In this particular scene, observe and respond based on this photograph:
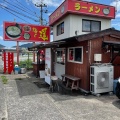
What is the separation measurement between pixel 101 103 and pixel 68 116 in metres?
1.88

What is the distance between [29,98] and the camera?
659 centimetres

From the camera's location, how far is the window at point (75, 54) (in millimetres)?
8164

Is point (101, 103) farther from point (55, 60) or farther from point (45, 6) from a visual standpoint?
point (45, 6)

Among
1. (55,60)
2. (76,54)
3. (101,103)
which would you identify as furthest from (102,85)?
(55,60)

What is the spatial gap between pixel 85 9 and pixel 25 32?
6.37 meters

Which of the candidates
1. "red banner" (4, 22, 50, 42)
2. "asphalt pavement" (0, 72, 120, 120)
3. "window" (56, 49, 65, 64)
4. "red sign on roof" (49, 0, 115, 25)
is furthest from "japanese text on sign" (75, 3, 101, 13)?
"asphalt pavement" (0, 72, 120, 120)

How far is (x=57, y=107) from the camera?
5.55 meters

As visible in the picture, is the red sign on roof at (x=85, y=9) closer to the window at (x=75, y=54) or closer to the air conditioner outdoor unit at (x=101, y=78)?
the window at (x=75, y=54)

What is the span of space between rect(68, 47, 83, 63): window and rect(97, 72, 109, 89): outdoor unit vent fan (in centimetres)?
141

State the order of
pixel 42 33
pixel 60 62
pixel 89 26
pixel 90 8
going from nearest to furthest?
pixel 60 62 → pixel 90 8 → pixel 89 26 → pixel 42 33

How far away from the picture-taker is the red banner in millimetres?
14450

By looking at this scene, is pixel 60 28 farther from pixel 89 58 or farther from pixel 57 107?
pixel 57 107

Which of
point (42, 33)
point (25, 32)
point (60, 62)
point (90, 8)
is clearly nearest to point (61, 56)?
point (60, 62)

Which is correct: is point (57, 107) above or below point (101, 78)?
below
